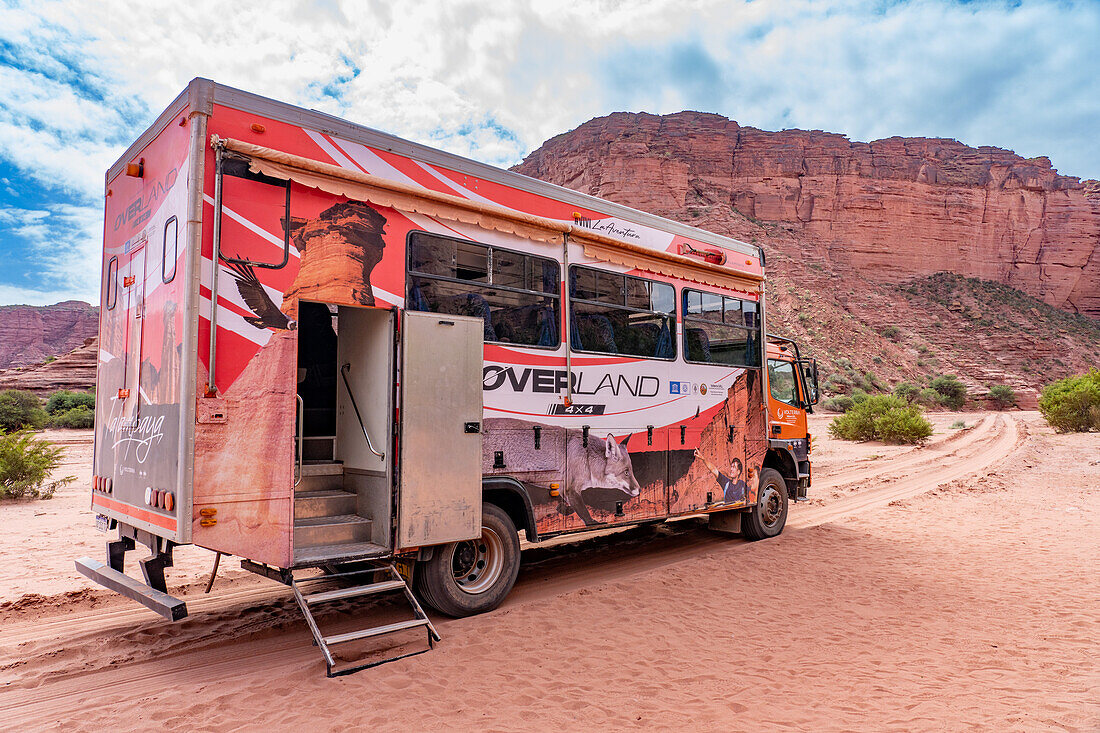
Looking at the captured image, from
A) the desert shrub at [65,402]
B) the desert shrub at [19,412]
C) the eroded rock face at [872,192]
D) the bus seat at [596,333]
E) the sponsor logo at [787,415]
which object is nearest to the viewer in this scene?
the bus seat at [596,333]

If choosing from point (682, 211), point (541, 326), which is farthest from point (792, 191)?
point (541, 326)

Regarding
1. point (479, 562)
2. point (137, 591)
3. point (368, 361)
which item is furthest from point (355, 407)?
point (137, 591)

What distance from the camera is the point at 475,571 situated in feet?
19.2

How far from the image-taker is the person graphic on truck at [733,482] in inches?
328

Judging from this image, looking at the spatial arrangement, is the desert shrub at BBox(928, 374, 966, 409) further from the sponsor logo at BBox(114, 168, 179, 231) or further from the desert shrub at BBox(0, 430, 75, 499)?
the sponsor logo at BBox(114, 168, 179, 231)

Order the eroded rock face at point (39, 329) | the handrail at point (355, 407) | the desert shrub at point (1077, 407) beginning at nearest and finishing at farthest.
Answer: the handrail at point (355, 407) → the desert shrub at point (1077, 407) → the eroded rock face at point (39, 329)

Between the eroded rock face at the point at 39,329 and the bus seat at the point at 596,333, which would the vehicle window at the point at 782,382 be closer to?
the bus seat at the point at 596,333

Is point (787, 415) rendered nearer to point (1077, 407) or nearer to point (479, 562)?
point (479, 562)

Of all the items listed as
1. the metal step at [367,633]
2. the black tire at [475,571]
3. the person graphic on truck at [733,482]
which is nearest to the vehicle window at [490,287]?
the black tire at [475,571]

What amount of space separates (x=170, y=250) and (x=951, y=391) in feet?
161

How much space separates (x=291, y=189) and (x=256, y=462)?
1942mm

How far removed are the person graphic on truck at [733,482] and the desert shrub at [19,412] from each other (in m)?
25.0

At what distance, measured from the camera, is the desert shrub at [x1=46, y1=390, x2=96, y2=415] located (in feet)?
90.7

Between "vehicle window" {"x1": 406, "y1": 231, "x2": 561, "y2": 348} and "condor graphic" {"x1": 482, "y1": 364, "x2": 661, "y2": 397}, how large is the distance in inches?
10.5
